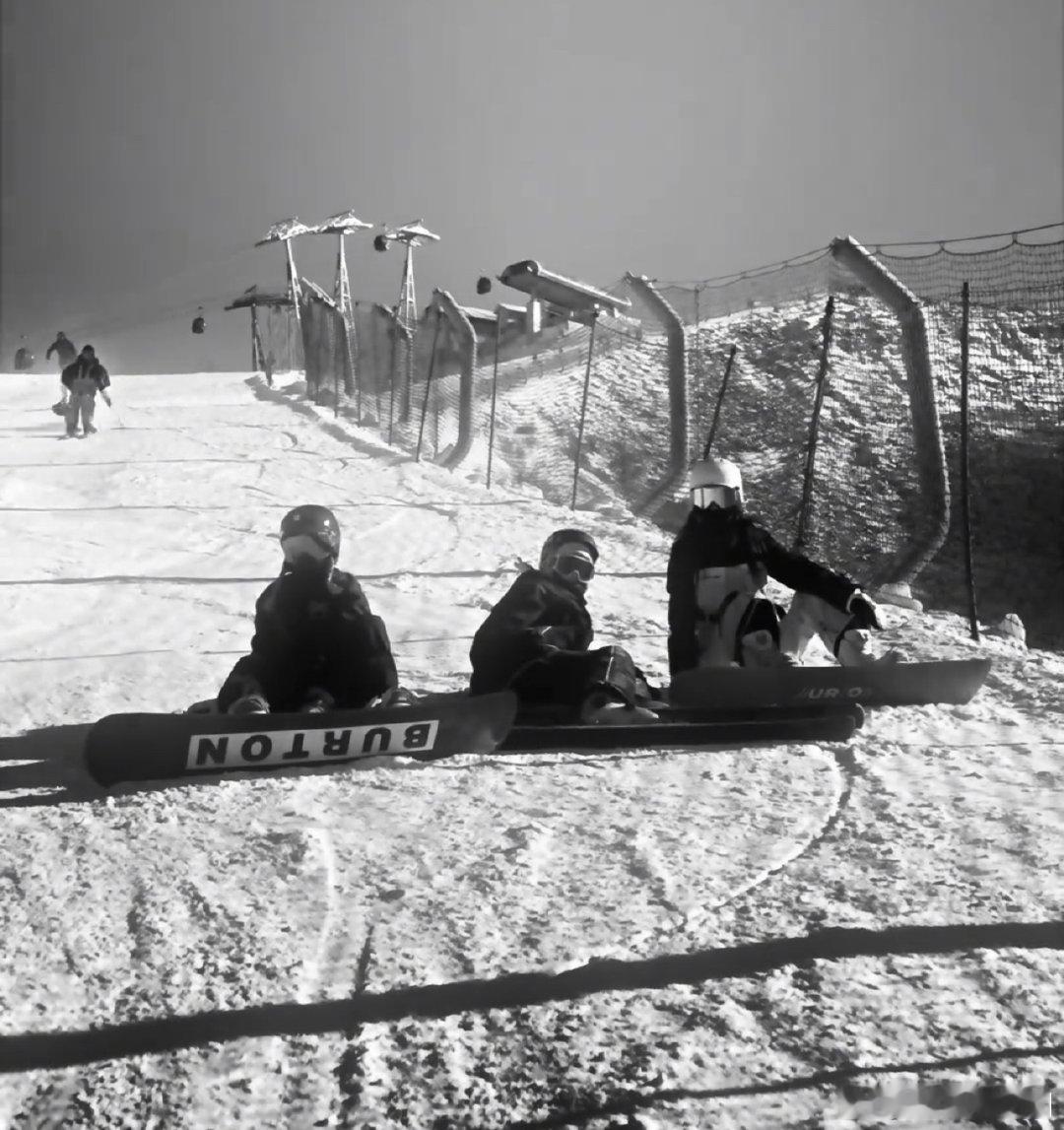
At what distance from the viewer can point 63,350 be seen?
22.5 metres

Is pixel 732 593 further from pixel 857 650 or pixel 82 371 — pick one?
pixel 82 371

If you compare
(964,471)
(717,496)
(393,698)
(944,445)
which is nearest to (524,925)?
(393,698)

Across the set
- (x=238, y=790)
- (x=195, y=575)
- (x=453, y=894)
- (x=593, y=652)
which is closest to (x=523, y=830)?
(x=453, y=894)

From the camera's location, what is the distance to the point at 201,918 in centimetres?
308

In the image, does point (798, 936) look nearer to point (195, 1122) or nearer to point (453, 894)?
point (453, 894)

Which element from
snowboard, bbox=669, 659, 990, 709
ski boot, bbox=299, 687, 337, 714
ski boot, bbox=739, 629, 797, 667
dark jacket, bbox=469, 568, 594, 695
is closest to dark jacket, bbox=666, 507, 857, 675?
ski boot, bbox=739, 629, 797, 667

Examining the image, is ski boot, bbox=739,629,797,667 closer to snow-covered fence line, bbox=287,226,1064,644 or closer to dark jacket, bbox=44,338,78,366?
snow-covered fence line, bbox=287,226,1064,644

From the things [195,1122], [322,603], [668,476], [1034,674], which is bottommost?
[195,1122]

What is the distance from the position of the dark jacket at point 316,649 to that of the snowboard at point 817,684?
1.29 m

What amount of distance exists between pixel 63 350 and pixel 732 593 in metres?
19.9

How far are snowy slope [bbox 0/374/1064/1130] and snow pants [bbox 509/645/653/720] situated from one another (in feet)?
1.23

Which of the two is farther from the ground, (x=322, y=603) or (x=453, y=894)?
(x=322, y=603)

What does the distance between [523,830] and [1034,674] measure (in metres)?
3.43

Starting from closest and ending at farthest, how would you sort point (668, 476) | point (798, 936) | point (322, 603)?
point (798, 936) < point (322, 603) < point (668, 476)
